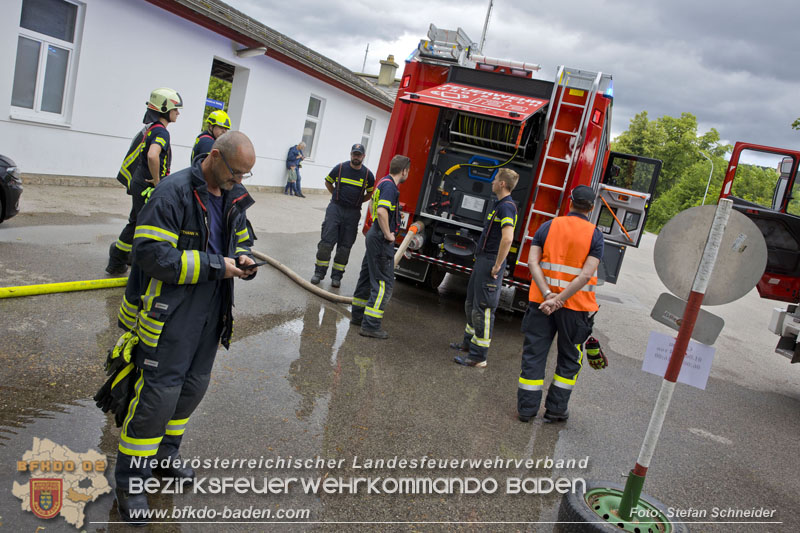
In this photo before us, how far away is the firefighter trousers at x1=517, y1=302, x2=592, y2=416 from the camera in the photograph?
4.45 metres

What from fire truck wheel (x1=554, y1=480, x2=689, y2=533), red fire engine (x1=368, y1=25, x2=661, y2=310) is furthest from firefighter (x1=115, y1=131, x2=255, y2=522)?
red fire engine (x1=368, y1=25, x2=661, y2=310)

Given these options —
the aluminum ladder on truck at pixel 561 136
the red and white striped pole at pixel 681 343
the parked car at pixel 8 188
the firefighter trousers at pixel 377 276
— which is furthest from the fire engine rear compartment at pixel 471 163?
the parked car at pixel 8 188

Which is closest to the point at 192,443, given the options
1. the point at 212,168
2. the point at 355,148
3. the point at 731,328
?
the point at 212,168

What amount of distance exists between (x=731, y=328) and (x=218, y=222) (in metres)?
11.1

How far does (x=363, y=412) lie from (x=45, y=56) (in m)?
8.92

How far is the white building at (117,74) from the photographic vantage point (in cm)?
930

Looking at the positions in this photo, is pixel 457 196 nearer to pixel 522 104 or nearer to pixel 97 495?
pixel 522 104

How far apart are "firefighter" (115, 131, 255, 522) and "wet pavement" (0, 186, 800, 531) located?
41 centimetres

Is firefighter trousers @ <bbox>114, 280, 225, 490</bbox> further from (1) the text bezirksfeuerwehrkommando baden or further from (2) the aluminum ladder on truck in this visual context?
(2) the aluminum ladder on truck

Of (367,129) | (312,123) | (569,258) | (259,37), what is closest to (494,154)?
(569,258)

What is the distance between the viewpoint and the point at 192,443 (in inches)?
130

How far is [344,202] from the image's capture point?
7.23 metres

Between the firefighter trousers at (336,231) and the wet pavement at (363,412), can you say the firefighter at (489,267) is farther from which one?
the firefighter trousers at (336,231)

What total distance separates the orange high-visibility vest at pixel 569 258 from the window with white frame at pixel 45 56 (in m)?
9.05
